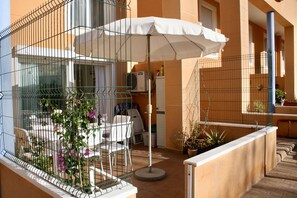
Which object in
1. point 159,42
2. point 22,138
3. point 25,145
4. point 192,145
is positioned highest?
point 159,42

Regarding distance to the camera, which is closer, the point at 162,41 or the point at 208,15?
the point at 162,41

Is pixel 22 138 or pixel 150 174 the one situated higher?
pixel 22 138

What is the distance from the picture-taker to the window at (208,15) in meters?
10.3

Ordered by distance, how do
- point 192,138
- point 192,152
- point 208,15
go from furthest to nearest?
point 208,15 → point 192,138 → point 192,152

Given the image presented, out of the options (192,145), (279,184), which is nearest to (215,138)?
(192,145)

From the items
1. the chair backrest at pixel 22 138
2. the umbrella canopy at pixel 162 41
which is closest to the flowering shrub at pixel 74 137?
the chair backrest at pixel 22 138

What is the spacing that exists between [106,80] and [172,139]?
286cm

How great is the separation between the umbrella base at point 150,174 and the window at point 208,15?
23.7 feet

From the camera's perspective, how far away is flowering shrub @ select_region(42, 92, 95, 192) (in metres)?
2.30

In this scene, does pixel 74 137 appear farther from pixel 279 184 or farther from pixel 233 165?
pixel 279 184

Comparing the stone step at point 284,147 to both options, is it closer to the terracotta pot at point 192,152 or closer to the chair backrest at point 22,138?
the terracotta pot at point 192,152

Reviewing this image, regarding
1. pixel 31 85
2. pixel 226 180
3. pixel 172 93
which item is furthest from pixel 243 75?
pixel 31 85

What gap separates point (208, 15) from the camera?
424 inches

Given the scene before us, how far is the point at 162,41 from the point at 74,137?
3.44 meters
